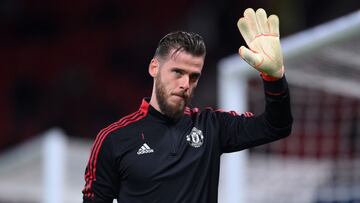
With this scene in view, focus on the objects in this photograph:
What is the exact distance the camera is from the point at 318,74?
4969mm

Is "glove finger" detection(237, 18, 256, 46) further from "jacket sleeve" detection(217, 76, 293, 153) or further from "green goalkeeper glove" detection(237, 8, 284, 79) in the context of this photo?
"jacket sleeve" detection(217, 76, 293, 153)

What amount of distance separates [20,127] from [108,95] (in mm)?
1088

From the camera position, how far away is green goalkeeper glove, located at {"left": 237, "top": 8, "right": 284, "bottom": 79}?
106 inches

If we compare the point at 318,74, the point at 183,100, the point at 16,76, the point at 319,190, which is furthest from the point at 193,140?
the point at 16,76

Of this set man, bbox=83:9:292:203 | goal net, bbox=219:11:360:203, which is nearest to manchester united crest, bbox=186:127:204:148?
man, bbox=83:9:292:203

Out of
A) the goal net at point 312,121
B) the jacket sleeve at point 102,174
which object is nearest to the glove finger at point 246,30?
the jacket sleeve at point 102,174

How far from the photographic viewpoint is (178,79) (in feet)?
9.11

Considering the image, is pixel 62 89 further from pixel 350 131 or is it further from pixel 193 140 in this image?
pixel 193 140

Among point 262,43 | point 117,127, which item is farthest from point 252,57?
point 117,127

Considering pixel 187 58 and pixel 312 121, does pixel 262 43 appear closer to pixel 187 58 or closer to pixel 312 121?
pixel 187 58

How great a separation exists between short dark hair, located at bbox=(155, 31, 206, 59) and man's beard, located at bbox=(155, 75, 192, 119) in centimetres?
8

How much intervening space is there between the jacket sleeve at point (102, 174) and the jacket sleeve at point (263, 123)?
13.1 inches

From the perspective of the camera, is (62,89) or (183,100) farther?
(62,89)

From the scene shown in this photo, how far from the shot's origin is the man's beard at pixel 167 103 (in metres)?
2.79
